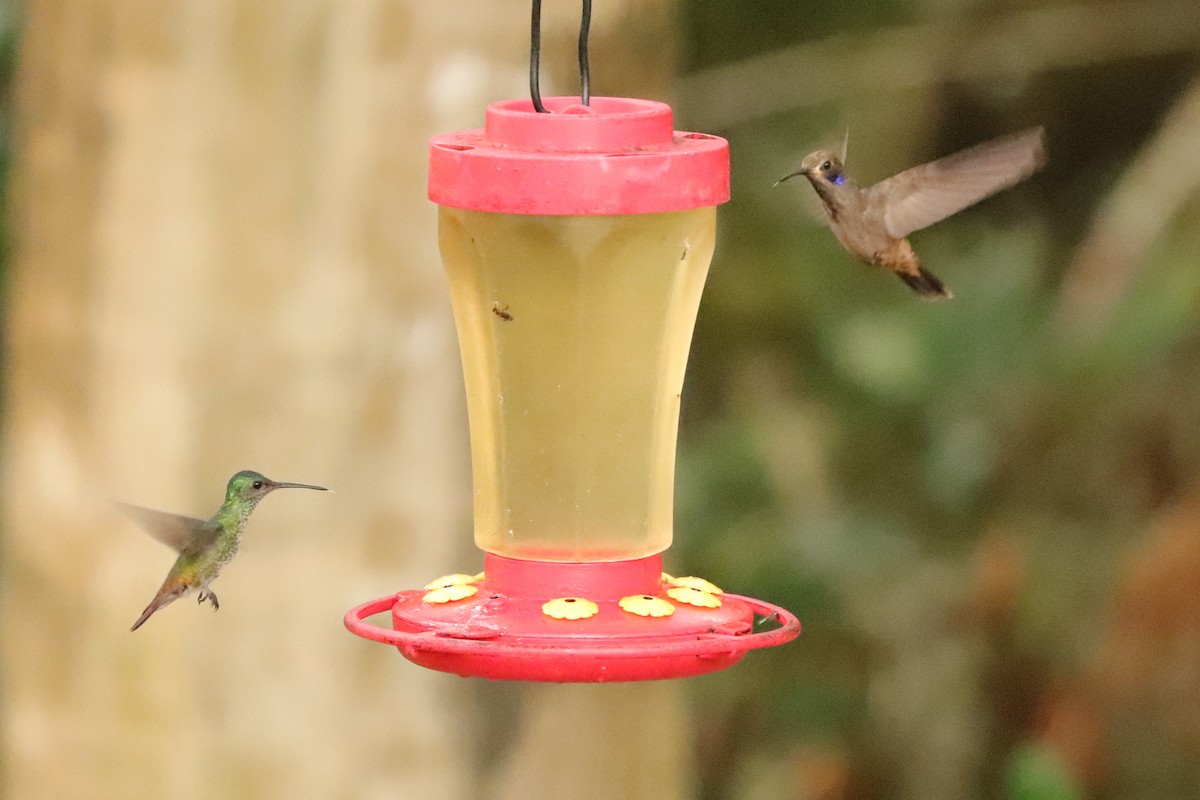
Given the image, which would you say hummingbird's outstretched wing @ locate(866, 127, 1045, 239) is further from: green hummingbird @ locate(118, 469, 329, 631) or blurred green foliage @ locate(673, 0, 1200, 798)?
blurred green foliage @ locate(673, 0, 1200, 798)

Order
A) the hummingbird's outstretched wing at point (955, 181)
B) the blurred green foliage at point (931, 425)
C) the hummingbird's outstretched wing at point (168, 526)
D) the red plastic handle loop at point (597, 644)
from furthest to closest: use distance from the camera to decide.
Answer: the blurred green foliage at point (931, 425) < the hummingbird's outstretched wing at point (168, 526) < the hummingbird's outstretched wing at point (955, 181) < the red plastic handle loop at point (597, 644)

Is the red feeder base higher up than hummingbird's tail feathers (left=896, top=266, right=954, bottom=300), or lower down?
lower down

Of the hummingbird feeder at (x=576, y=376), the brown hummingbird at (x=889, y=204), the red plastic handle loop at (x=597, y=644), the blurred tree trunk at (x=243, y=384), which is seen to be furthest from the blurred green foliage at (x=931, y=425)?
the red plastic handle loop at (x=597, y=644)

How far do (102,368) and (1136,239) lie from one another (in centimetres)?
311

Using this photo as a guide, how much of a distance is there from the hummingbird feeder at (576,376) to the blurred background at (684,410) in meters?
1.34

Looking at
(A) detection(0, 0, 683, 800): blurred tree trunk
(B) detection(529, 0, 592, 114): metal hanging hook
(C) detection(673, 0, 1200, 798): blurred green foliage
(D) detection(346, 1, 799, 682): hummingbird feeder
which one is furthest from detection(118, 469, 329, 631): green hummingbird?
(C) detection(673, 0, 1200, 798): blurred green foliage

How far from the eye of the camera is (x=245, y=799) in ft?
15.7

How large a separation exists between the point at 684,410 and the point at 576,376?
149 inches

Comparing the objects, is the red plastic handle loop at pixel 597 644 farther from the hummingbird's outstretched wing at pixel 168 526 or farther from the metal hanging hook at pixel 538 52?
the hummingbird's outstretched wing at pixel 168 526

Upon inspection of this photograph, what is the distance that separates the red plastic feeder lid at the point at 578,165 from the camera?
2.76 m

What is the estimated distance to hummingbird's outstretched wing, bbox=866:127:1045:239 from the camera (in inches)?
135

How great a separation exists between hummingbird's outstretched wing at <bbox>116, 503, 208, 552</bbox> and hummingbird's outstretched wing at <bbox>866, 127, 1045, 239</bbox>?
1.57m

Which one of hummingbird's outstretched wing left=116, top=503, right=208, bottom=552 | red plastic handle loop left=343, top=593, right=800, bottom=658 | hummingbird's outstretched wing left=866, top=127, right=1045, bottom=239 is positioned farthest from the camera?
hummingbird's outstretched wing left=116, top=503, right=208, bottom=552

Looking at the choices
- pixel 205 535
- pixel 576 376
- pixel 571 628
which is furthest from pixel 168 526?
pixel 571 628
